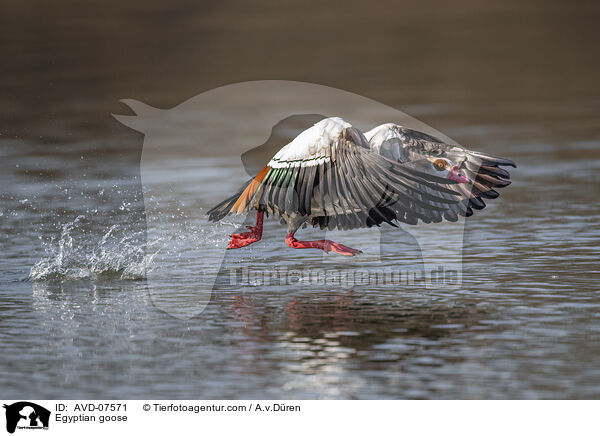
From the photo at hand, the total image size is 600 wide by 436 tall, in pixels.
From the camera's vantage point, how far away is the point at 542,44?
22219 millimetres

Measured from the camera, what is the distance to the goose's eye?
9445 mm

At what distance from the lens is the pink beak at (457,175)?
9.45 metres

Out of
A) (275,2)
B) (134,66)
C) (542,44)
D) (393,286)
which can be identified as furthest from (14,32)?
(393,286)

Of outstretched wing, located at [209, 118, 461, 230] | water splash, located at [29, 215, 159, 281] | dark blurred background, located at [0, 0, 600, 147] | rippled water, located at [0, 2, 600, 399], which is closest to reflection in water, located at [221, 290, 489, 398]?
rippled water, located at [0, 2, 600, 399]

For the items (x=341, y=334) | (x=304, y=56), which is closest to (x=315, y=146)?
(x=341, y=334)

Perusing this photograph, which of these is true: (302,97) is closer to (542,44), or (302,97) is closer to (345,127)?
(542,44)

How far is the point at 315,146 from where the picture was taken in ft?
29.4

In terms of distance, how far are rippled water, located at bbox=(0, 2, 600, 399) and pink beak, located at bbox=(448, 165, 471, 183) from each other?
0.87 m

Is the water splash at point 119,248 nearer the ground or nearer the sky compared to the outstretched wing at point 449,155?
nearer the ground

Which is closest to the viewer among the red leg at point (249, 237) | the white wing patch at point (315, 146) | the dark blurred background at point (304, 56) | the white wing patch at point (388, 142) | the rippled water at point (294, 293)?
the rippled water at point (294, 293)

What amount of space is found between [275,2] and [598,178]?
1420 centimetres

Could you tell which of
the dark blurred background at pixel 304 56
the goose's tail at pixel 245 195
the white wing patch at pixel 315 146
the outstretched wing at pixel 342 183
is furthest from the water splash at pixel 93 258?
the dark blurred background at pixel 304 56

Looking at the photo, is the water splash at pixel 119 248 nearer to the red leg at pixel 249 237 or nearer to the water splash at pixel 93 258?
the water splash at pixel 93 258

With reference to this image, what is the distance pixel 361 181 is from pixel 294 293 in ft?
4.34
